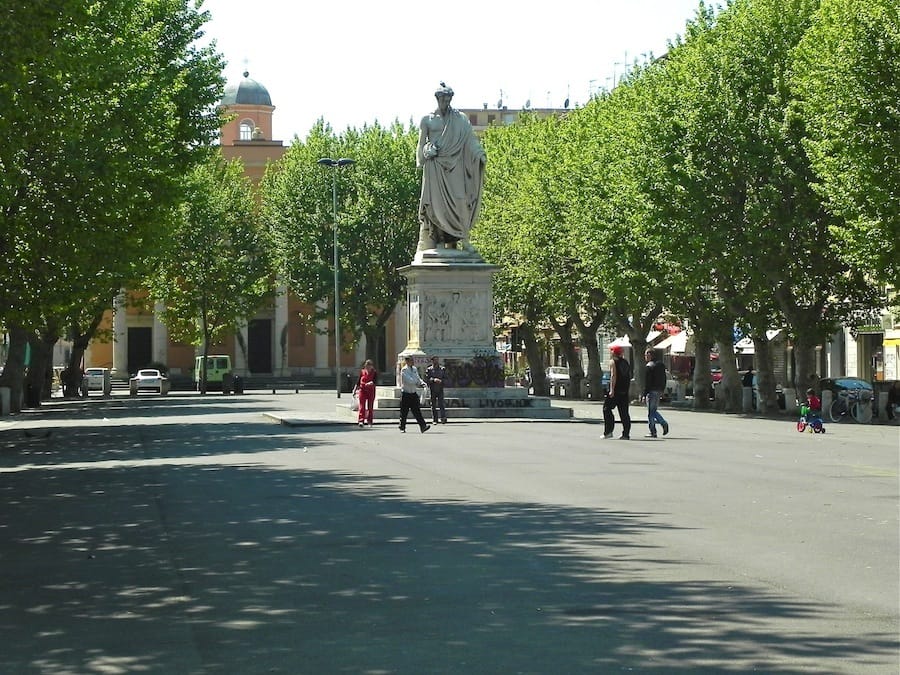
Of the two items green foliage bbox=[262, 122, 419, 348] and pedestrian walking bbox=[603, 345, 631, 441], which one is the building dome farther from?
pedestrian walking bbox=[603, 345, 631, 441]

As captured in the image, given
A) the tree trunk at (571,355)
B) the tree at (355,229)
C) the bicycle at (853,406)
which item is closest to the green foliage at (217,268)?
the tree at (355,229)

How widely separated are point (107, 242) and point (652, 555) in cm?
2555

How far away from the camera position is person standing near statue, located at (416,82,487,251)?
43156 mm

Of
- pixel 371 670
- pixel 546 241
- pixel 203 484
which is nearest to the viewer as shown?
pixel 371 670

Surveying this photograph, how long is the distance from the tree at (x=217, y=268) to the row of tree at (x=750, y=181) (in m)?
29.1

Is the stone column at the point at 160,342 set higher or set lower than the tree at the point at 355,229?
lower

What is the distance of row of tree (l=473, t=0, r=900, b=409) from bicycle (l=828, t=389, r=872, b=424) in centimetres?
306

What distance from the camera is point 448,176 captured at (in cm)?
4331

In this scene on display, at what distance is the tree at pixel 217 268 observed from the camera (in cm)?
8925

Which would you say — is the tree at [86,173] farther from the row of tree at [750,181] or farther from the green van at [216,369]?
the green van at [216,369]

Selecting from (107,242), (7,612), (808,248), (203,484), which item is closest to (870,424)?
(808,248)

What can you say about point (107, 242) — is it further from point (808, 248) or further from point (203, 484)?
point (808, 248)

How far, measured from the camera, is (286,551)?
40.1 feet

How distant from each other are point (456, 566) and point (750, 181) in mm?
38959
